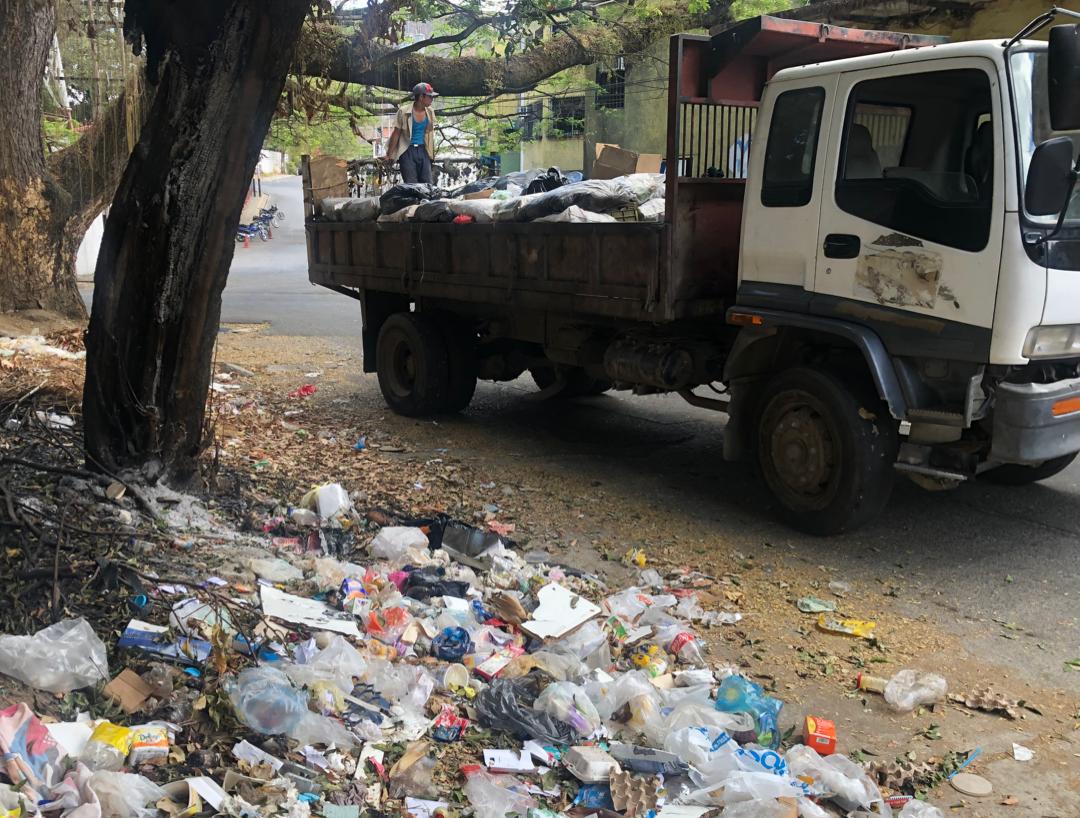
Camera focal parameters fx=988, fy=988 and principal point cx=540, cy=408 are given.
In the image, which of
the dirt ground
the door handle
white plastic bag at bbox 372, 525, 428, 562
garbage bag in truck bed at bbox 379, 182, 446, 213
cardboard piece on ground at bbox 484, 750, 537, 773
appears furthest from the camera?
garbage bag in truck bed at bbox 379, 182, 446, 213

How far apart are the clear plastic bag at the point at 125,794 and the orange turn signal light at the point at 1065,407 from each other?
3899 mm

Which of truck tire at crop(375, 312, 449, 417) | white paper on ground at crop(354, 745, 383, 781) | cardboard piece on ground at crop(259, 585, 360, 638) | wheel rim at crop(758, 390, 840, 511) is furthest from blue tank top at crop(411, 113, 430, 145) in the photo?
white paper on ground at crop(354, 745, 383, 781)

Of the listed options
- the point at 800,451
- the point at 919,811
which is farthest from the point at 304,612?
the point at 800,451

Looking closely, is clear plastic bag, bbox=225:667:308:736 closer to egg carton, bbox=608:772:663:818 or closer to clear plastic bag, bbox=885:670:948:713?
egg carton, bbox=608:772:663:818

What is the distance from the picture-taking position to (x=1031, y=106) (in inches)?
172

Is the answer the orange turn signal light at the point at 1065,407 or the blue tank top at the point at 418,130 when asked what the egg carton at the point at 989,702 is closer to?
the orange turn signal light at the point at 1065,407

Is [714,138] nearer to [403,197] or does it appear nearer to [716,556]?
[716,556]

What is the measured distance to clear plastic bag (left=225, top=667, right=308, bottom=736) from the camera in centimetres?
312

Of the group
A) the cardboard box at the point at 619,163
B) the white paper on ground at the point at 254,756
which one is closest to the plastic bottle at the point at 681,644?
the white paper on ground at the point at 254,756

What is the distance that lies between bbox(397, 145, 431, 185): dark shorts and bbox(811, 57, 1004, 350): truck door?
17.3 ft

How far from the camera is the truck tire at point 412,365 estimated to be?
791 cm

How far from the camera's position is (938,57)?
459 cm

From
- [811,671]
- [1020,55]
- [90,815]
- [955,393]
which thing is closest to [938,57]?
[1020,55]

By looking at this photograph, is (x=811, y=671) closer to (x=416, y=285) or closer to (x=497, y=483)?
(x=497, y=483)
